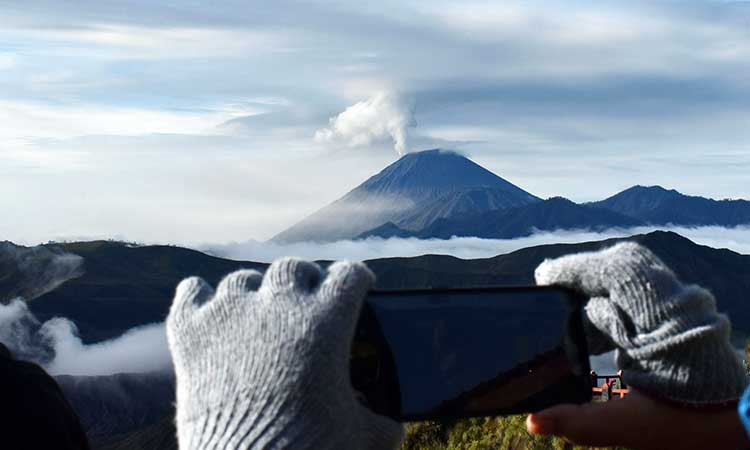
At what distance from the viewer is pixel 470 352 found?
9.13ft

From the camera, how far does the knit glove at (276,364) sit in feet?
8.07

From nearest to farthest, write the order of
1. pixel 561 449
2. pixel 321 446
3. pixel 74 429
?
pixel 321 446
pixel 74 429
pixel 561 449

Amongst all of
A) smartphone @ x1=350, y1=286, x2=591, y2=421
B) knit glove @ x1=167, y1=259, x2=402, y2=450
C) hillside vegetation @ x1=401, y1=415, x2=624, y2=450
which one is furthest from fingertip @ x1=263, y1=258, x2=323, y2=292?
hillside vegetation @ x1=401, y1=415, x2=624, y2=450

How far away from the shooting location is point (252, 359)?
2.52 metres

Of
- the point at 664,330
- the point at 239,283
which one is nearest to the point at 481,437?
the point at 664,330

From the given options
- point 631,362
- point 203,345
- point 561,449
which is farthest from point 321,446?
point 561,449

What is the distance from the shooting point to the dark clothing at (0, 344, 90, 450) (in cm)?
376

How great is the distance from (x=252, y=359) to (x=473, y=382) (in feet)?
2.21

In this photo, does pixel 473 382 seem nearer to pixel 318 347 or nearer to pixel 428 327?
pixel 428 327

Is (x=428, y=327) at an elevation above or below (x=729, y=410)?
above

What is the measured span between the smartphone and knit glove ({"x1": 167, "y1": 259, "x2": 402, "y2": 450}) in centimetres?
12

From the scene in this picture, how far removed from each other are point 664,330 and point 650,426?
275 mm

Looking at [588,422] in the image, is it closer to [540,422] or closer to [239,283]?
[540,422]

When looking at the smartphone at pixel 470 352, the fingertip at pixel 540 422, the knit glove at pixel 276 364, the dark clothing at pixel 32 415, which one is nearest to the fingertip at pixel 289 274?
the knit glove at pixel 276 364
